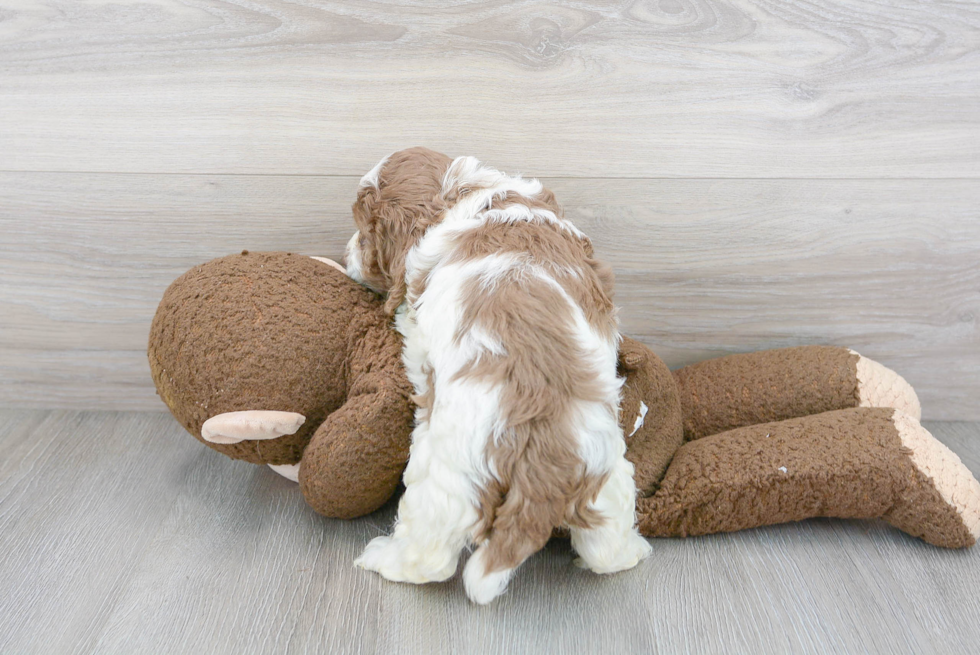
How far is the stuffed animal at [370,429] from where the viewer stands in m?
0.94

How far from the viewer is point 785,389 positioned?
3.74 ft

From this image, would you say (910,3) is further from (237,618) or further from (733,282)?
(237,618)

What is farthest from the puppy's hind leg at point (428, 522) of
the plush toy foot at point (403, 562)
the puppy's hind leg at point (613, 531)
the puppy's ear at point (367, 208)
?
the puppy's ear at point (367, 208)

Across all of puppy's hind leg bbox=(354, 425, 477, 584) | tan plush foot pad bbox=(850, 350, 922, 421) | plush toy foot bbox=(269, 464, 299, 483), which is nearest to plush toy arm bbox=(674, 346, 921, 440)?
tan plush foot pad bbox=(850, 350, 922, 421)

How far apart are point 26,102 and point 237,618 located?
930 mm

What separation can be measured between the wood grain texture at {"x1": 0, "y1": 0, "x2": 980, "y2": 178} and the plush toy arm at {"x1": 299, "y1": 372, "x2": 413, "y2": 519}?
432 mm

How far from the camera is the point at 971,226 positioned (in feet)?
3.88

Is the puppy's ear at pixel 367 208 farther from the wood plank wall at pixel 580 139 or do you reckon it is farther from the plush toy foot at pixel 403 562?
the plush toy foot at pixel 403 562

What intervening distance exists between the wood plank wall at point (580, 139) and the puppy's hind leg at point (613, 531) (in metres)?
0.44

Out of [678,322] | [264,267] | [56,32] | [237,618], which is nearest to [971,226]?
[678,322]

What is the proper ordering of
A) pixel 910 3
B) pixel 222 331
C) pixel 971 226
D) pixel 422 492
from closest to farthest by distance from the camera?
pixel 422 492 < pixel 222 331 < pixel 910 3 < pixel 971 226

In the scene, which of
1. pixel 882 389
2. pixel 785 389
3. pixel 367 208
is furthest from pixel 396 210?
pixel 882 389

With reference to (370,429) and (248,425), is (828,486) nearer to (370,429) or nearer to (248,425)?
(370,429)

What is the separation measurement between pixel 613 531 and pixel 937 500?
476 mm
